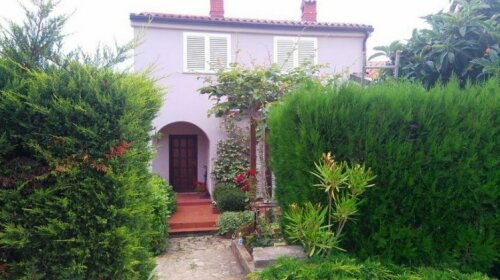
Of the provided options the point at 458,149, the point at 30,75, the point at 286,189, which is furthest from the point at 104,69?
the point at 458,149

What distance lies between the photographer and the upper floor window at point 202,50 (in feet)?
→ 40.2

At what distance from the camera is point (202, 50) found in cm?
1234

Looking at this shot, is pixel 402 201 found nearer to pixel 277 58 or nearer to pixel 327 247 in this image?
pixel 327 247

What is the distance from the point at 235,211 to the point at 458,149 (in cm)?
760

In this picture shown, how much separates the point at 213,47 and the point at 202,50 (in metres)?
0.39

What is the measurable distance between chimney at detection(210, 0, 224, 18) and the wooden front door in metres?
4.80

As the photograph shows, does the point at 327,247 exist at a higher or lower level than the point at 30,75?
lower

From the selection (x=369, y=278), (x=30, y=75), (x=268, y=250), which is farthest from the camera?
(x=268, y=250)

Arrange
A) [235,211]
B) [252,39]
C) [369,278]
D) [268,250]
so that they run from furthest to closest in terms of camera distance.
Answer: [252,39]
[235,211]
[268,250]
[369,278]

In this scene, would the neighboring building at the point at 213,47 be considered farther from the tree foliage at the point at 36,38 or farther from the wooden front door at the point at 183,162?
the tree foliage at the point at 36,38

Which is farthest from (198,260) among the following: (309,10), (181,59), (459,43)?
(309,10)

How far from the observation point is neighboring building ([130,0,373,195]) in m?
12.0

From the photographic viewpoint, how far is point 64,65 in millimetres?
3436

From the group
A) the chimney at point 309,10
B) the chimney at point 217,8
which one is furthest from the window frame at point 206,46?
the chimney at point 309,10
